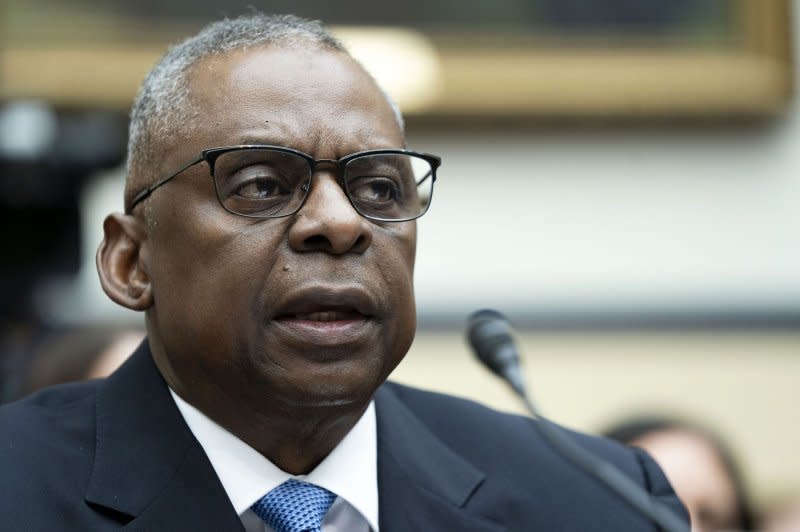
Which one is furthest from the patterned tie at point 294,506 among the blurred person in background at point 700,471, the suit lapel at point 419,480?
the blurred person in background at point 700,471

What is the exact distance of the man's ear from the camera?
1.96 metres

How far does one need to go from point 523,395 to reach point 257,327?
41 centimetres

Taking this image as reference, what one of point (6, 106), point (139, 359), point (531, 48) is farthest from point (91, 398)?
point (531, 48)

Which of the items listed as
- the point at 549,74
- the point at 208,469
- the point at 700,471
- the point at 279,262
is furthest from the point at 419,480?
the point at 549,74

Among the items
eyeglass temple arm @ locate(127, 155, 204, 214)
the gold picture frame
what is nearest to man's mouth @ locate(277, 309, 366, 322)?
eyeglass temple arm @ locate(127, 155, 204, 214)

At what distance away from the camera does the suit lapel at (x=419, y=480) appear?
77.4 inches

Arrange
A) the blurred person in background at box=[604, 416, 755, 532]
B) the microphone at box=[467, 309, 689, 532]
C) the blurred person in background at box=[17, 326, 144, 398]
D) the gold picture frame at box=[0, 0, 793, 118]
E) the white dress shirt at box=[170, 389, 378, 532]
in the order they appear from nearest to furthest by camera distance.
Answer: the microphone at box=[467, 309, 689, 532], the white dress shirt at box=[170, 389, 378, 532], the blurred person in background at box=[17, 326, 144, 398], the blurred person in background at box=[604, 416, 755, 532], the gold picture frame at box=[0, 0, 793, 118]

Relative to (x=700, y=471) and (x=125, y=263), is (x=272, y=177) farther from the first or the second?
(x=700, y=471)

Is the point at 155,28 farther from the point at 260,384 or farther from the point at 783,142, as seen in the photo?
the point at 260,384

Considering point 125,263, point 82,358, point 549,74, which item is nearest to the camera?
point 125,263

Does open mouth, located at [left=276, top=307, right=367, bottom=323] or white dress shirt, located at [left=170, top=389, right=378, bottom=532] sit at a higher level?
open mouth, located at [left=276, top=307, right=367, bottom=323]

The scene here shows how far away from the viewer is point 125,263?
200 cm

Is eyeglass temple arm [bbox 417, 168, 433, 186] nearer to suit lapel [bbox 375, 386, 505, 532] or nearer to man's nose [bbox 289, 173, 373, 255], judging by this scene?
man's nose [bbox 289, 173, 373, 255]

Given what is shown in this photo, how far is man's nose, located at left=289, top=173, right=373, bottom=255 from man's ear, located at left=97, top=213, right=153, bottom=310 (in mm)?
317
